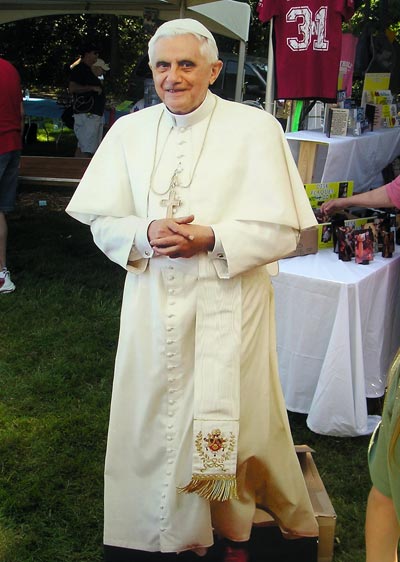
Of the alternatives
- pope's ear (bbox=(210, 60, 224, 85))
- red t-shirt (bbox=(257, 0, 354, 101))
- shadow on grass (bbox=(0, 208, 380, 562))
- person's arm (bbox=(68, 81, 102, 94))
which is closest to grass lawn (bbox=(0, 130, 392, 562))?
shadow on grass (bbox=(0, 208, 380, 562))

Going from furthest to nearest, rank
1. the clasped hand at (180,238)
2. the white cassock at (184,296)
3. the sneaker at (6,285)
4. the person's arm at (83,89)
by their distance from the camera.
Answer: the person's arm at (83,89), the sneaker at (6,285), the white cassock at (184,296), the clasped hand at (180,238)

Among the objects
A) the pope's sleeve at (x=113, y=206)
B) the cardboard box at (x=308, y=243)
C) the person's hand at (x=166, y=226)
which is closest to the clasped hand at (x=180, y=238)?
the person's hand at (x=166, y=226)

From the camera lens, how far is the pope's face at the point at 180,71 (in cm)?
219

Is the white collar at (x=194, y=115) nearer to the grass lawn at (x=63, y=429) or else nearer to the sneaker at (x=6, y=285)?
the grass lawn at (x=63, y=429)

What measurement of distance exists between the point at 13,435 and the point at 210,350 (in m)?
1.69

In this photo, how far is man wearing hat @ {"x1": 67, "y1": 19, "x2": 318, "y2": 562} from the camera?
7.34ft

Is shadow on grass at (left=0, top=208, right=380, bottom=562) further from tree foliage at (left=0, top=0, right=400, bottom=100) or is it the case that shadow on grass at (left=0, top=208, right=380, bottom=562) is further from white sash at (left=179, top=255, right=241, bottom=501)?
tree foliage at (left=0, top=0, right=400, bottom=100)

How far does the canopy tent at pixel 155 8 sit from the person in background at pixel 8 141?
306 cm

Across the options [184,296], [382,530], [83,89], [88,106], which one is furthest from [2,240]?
[83,89]

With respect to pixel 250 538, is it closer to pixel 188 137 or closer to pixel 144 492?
pixel 144 492

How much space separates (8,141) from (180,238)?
149 inches

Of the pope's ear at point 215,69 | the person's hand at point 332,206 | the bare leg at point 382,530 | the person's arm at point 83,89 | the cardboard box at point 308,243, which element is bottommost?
the person's arm at point 83,89

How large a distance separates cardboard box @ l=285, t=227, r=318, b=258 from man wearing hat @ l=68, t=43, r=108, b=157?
23.3 feet

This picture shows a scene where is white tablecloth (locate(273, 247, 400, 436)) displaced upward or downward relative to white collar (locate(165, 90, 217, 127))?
downward
